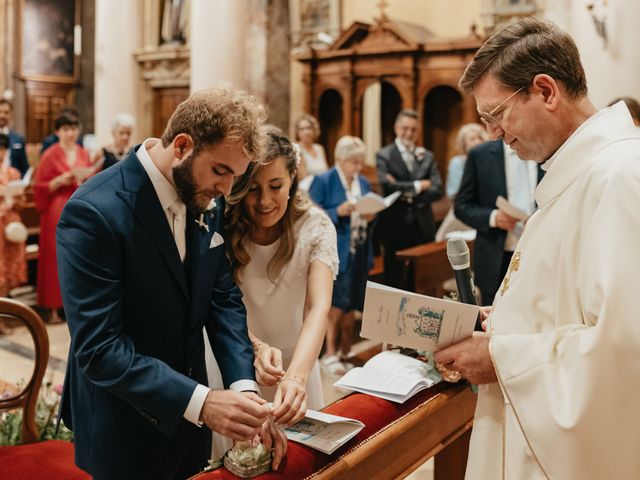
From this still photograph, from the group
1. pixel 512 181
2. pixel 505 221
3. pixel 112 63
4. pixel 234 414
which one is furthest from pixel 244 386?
pixel 112 63

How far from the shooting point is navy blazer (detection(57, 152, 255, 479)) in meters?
1.65

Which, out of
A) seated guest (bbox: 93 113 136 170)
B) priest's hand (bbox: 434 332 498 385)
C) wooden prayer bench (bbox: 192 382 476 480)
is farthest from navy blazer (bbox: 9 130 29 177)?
priest's hand (bbox: 434 332 498 385)

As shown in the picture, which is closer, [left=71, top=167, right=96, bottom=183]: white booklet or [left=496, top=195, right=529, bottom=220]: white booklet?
[left=496, top=195, right=529, bottom=220]: white booklet

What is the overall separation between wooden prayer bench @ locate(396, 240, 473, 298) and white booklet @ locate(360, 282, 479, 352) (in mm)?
3496

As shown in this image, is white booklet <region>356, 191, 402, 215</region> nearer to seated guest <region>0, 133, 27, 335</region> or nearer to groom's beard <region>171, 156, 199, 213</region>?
seated guest <region>0, 133, 27, 335</region>

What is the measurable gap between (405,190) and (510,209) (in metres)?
2.41

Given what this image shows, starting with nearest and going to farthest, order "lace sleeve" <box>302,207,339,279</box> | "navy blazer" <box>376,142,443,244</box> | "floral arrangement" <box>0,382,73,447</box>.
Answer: "lace sleeve" <box>302,207,339,279</box>
"floral arrangement" <box>0,382,73,447</box>
"navy blazer" <box>376,142,443,244</box>

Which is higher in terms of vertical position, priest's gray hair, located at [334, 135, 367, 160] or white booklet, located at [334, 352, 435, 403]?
priest's gray hair, located at [334, 135, 367, 160]

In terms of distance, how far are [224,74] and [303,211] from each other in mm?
5764

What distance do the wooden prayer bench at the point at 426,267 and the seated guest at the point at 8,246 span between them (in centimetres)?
318

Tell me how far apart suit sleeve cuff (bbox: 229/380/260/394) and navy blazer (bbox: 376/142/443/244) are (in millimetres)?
4546

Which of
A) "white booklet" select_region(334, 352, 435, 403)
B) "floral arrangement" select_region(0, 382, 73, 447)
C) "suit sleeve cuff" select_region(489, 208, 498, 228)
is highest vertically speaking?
"suit sleeve cuff" select_region(489, 208, 498, 228)

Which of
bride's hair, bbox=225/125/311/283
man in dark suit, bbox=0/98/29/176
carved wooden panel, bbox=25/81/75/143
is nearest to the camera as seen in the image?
bride's hair, bbox=225/125/311/283

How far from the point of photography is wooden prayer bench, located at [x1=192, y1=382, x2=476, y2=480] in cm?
177
